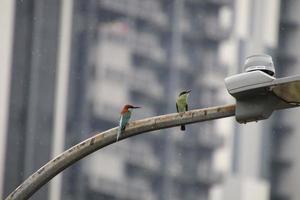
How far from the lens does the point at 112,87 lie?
4675cm

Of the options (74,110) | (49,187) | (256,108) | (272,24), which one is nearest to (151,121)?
(256,108)

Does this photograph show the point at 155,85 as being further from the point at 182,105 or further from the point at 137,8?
the point at 182,105

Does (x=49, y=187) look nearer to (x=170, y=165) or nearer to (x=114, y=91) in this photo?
(x=114, y=91)

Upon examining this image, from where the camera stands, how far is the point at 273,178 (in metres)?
51.3

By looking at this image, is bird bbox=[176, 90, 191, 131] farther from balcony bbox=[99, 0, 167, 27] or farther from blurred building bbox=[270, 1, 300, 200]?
blurred building bbox=[270, 1, 300, 200]

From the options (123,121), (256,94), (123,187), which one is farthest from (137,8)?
(256,94)

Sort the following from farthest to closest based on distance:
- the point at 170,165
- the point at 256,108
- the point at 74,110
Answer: the point at 170,165, the point at 74,110, the point at 256,108

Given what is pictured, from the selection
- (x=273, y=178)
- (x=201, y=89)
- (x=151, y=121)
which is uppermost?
(x=151, y=121)

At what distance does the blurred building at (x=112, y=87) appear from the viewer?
4334 centimetres

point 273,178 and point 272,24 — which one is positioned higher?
point 272,24

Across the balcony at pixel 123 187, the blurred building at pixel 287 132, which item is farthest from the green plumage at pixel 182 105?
the blurred building at pixel 287 132

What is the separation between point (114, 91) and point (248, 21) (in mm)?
8340

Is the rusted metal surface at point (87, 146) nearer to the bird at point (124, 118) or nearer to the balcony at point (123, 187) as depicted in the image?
the bird at point (124, 118)

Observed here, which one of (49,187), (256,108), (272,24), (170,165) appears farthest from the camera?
(272,24)
